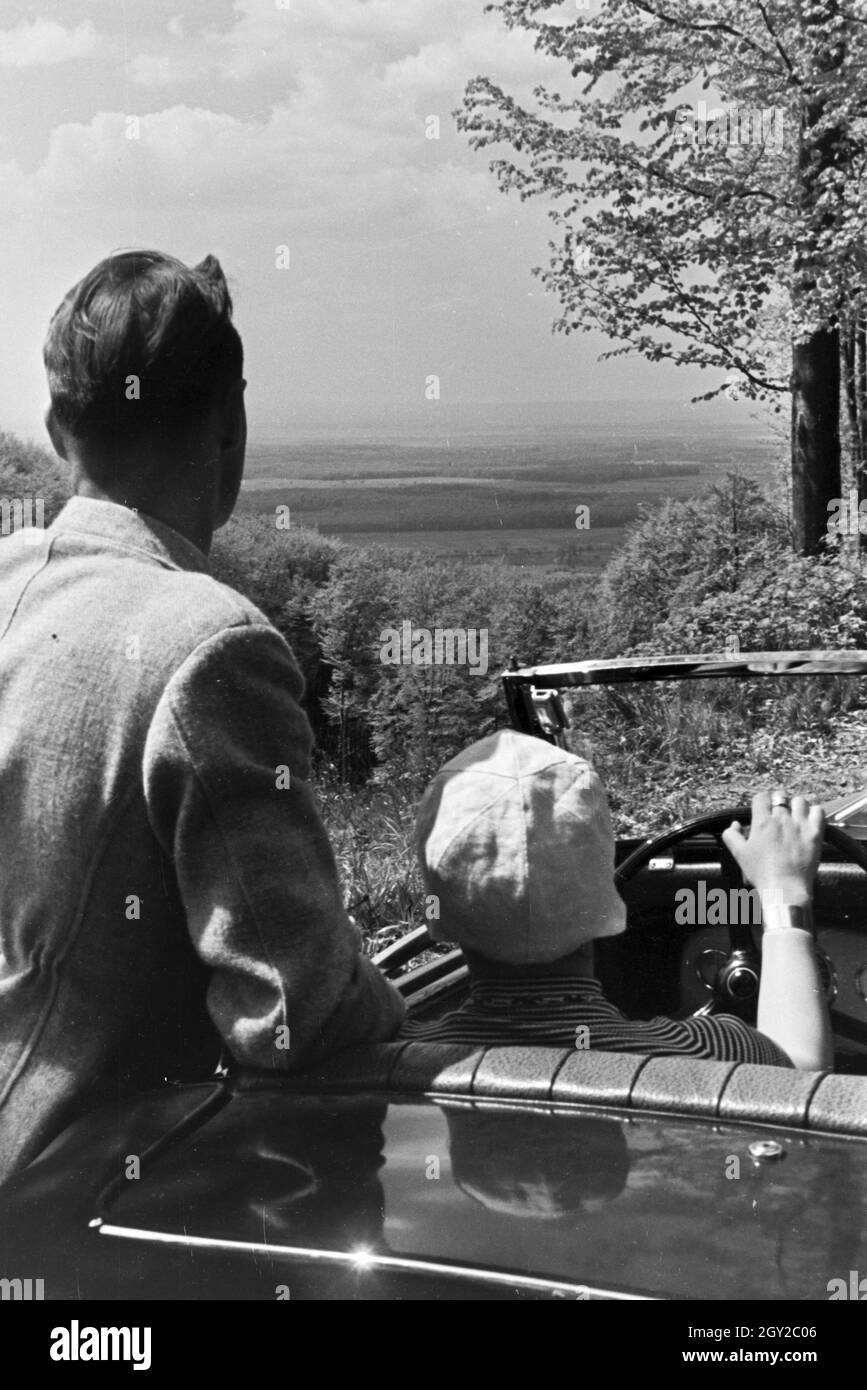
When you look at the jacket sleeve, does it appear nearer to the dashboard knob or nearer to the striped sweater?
the striped sweater

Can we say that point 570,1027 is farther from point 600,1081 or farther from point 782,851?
point 782,851

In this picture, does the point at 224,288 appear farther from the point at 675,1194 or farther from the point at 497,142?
the point at 497,142

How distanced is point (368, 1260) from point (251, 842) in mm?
375

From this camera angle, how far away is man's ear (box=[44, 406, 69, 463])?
5.08 feet

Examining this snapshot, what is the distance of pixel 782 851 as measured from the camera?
194 cm

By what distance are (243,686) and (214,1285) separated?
0.51 meters

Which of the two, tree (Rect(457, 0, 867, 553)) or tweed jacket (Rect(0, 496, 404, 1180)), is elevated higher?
tree (Rect(457, 0, 867, 553))

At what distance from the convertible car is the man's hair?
646 mm

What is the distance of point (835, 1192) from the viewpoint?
134 cm

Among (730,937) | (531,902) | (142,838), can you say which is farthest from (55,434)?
(730,937)

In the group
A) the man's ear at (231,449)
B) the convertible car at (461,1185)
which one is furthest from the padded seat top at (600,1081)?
the man's ear at (231,449)

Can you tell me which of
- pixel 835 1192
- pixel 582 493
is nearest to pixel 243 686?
pixel 835 1192

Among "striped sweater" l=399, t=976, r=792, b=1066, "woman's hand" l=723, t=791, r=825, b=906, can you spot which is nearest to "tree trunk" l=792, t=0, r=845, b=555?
"woman's hand" l=723, t=791, r=825, b=906

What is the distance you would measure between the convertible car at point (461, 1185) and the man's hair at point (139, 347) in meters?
0.65
